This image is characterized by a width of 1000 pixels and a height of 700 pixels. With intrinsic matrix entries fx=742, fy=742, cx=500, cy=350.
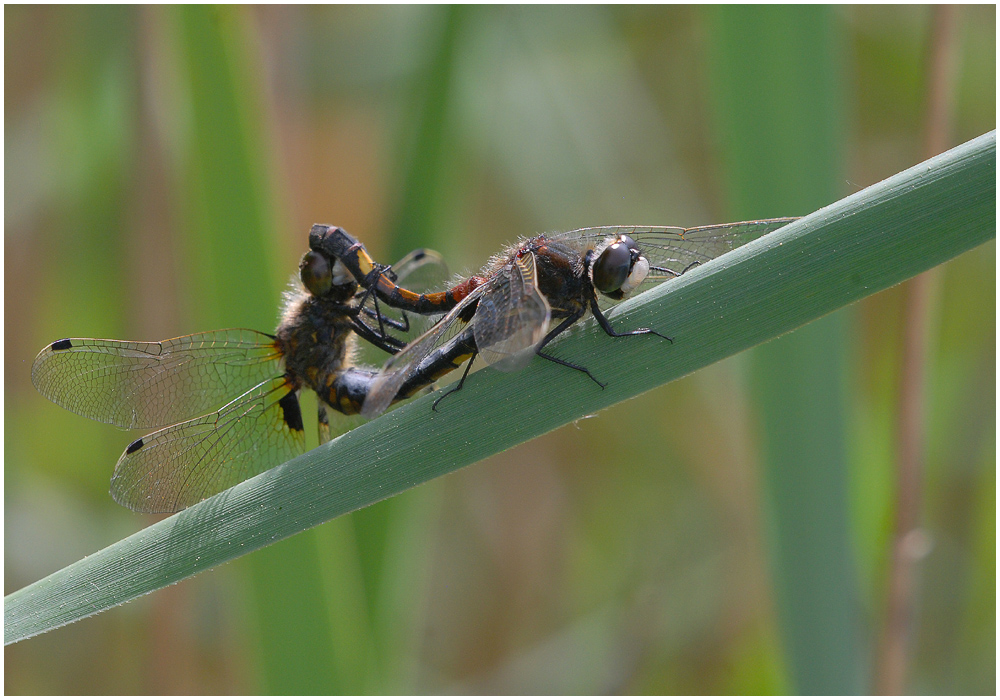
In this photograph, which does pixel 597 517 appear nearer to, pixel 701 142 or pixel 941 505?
pixel 941 505

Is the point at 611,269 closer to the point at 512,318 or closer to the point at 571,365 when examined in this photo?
the point at 512,318

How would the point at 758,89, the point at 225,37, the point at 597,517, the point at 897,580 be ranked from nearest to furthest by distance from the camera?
the point at 758,89 → the point at 225,37 → the point at 897,580 → the point at 597,517

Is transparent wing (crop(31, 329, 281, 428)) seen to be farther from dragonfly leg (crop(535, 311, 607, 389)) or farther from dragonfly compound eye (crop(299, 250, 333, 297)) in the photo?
dragonfly leg (crop(535, 311, 607, 389))

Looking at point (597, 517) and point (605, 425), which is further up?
point (605, 425)

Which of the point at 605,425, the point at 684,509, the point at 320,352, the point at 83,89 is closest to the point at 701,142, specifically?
the point at 605,425

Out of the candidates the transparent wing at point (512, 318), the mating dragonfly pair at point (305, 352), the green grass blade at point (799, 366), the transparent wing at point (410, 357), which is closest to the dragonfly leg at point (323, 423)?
the mating dragonfly pair at point (305, 352)

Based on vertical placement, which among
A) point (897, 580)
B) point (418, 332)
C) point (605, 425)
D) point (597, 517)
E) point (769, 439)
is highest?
point (418, 332)

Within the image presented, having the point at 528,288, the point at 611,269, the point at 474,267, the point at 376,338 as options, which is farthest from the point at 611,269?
the point at 474,267
